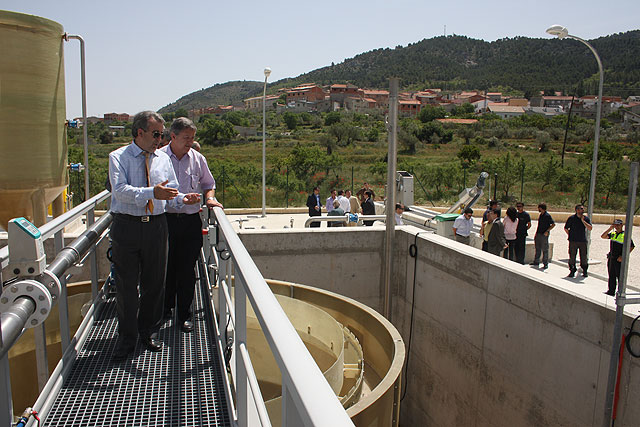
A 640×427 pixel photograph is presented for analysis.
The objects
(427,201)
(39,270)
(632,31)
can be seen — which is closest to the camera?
(39,270)

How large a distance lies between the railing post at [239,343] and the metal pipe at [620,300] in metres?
4.15

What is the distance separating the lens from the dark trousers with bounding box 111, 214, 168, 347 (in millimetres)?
3467

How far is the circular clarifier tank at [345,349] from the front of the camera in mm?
5707

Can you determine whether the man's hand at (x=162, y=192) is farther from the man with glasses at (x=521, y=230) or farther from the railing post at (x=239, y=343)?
the man with glasses at (x=521, y=230)

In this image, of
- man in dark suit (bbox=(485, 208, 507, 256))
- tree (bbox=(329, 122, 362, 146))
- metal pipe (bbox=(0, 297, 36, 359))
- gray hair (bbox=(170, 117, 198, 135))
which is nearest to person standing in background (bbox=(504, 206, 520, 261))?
man in dark suit (bbox=(485, 208, 507, 256))

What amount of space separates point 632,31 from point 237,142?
185m

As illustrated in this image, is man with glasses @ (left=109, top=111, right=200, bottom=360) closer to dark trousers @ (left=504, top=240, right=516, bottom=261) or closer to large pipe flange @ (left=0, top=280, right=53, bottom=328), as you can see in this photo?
large pipe flange @ (left=0, top=280, right=53, bottom=328)

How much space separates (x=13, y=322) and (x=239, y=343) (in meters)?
0.95

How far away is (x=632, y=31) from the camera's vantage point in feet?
622

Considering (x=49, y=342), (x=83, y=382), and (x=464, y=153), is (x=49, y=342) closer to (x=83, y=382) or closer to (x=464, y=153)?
(x=83, y=382)

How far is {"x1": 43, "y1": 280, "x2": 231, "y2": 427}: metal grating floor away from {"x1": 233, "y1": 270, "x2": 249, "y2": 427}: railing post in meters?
0.44

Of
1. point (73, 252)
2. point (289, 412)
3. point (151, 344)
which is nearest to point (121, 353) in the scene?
point (151, 344)

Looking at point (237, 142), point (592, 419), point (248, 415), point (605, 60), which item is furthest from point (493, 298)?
point (605, 60)

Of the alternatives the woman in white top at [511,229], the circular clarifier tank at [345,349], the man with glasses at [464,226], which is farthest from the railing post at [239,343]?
the woman in white top at [511,229]
